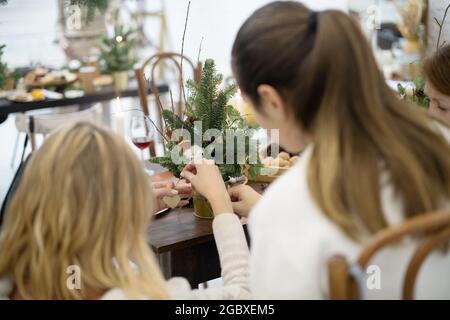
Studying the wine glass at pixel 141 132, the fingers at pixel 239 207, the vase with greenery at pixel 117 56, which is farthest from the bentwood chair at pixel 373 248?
the vase with greenery at pixel 117 56

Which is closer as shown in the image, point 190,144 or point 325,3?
point 190,144

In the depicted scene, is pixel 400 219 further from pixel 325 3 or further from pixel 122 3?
pixel 122 3

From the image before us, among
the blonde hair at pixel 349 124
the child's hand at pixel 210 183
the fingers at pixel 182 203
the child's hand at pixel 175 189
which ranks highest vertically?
the blonde hair at pixel 349 124

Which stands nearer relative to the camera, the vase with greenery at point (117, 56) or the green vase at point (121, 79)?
the green vase at point (121, 79)

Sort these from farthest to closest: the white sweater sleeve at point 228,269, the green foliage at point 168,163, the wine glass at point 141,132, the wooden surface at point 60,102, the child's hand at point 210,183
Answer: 1. the wooden surface at point 60,102
2. the wine glass at point 141,132
3. the green foliage at point 168,163
4. the child's hand at point 210,183
5. the white sweater sleeve at point 228,269

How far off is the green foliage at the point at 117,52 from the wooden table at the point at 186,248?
11.7 feet

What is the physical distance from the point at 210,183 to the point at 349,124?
56 cm

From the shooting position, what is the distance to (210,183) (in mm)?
1448

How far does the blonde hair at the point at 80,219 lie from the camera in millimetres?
968

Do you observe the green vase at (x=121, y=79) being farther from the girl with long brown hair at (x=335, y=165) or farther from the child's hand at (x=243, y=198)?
the girl with long brown hair at (x=335, y=165)

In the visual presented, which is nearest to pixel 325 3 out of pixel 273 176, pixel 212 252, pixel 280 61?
pixel 273 176

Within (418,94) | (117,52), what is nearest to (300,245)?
(418,94)
